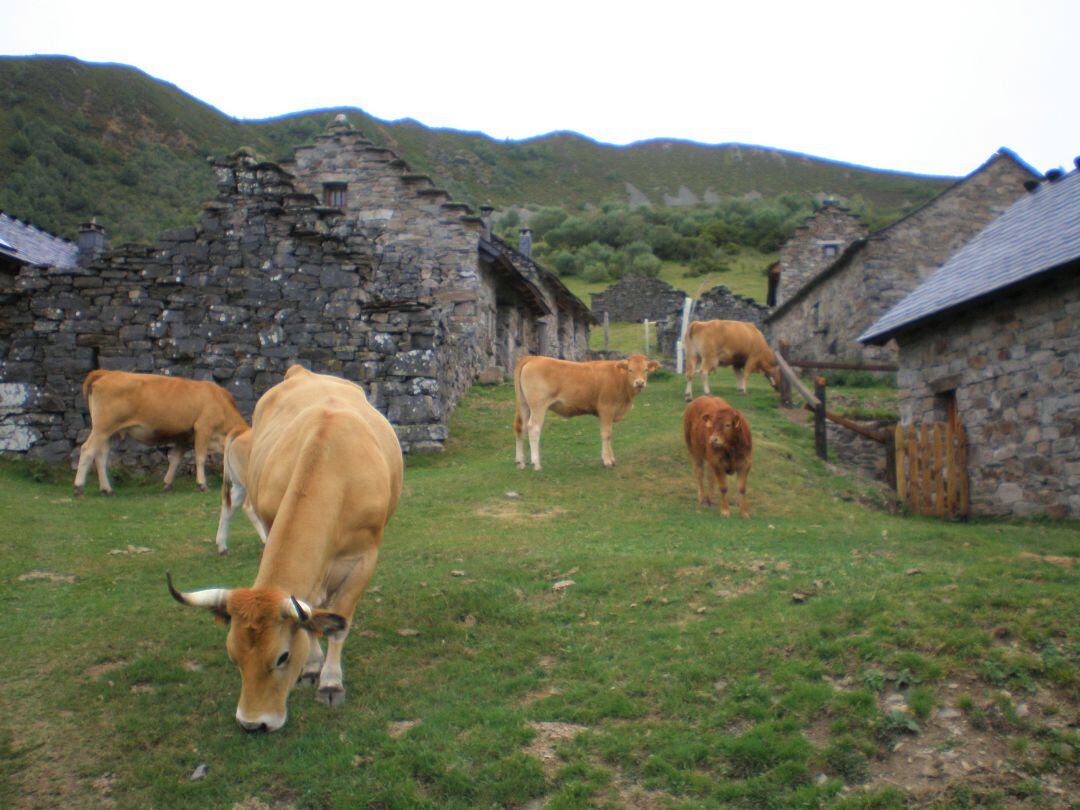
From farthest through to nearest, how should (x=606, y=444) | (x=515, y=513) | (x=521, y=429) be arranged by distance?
1. (x=521, y=429)
2. (x=606, y=444)
3. (x=515, y=513)

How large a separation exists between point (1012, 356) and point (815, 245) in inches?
1181

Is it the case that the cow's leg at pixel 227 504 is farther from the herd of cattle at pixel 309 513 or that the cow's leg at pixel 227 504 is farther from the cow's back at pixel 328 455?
the cow's back at pixel 328 455

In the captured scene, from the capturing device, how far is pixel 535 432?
45.2ft

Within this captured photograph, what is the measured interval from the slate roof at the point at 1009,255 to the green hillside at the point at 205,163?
127 feet

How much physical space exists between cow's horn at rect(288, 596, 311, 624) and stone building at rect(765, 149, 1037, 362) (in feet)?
80.5

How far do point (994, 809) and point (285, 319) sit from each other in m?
13.7

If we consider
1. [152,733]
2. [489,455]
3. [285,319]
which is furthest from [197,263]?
[152,733]

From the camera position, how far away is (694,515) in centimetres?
1106

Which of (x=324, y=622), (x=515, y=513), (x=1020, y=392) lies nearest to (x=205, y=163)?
(x=515, y=513)

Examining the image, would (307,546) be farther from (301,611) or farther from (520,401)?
(520,401)

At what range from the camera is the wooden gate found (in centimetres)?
1327

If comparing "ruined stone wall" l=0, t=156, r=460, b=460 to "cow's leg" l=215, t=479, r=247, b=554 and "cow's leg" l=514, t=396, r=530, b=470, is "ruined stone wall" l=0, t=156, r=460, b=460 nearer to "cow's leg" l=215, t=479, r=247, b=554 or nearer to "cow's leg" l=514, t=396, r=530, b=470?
"cow's leg" l=514, t=396, r=530, b=470

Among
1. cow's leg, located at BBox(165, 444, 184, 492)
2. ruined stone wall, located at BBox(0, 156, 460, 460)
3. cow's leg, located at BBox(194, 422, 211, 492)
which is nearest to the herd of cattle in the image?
cow's leg, located at BBox(194, 422, 211, 492)

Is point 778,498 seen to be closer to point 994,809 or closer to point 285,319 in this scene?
point 994,809
